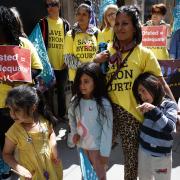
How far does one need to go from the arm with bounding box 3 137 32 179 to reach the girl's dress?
0.12ft

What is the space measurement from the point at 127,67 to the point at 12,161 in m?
1.02

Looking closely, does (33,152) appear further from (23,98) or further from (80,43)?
(80,43)

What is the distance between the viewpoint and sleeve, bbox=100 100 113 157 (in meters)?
2.43

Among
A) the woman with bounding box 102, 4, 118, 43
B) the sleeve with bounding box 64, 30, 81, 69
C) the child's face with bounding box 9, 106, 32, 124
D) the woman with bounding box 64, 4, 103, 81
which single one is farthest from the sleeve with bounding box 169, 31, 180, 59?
the child's face with bounding box 9, 106, 32, 124

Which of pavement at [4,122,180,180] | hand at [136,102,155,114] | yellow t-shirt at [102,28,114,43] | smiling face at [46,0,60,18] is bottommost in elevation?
pavement at [4,122,180,180]

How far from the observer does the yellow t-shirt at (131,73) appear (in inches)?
93.0

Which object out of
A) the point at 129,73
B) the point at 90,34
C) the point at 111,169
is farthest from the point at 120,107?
the point at 90,34

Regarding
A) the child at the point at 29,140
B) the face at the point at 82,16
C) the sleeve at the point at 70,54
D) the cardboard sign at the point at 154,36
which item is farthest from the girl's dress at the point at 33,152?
the cardboard sign at the point at 154,36

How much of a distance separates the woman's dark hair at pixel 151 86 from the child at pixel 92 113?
23 centimetres

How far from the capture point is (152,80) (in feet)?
7.72

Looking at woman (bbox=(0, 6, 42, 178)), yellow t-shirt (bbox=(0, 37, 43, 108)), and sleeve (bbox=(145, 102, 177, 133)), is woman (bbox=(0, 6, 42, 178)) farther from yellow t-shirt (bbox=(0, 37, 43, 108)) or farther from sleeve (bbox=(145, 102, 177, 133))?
sleeve (bbox=(145, 102, 177, 133))

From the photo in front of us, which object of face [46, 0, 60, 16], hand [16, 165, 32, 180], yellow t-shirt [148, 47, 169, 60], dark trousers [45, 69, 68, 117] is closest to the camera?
hand [16, 165, 32, 180]

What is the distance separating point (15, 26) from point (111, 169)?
1793 millimetres

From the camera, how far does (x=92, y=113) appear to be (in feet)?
8.05
